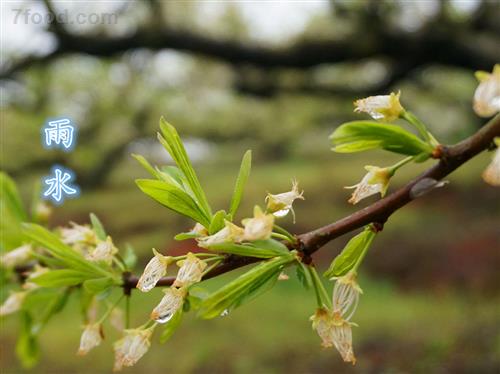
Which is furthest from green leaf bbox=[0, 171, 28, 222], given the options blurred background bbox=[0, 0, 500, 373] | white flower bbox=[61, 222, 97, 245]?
blurred background bbox=[0, 0, 500, 373]

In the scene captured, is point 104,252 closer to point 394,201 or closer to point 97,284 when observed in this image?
point 97,284

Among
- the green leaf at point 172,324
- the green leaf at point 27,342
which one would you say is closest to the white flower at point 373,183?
the green leaf at point 172,324

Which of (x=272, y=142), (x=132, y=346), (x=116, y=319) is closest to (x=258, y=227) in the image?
(x=132, y=346)

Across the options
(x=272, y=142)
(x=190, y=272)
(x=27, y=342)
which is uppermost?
(x=190, y=272)

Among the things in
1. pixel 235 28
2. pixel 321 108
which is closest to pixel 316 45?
pixel 235 28

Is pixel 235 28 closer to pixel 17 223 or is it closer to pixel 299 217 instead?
pixel 299 217

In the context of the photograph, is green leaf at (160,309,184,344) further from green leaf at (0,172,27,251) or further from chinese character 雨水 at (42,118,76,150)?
chinese character 雨水 at (42,118,76,150)
